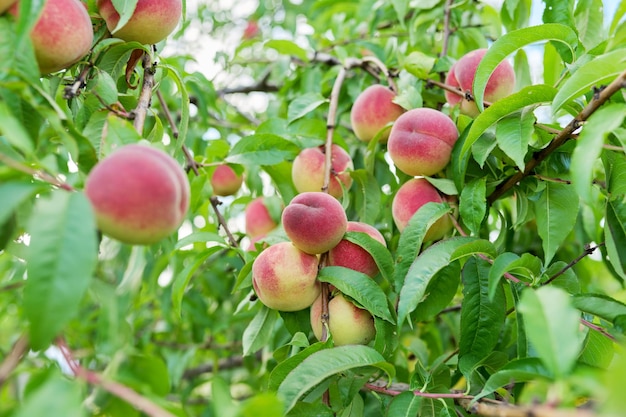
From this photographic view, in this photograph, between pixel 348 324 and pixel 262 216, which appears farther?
pixel 262 216

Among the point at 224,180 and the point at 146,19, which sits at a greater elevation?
the point at 146,19

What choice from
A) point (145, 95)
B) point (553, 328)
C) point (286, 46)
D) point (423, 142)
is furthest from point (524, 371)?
point (286, 46)

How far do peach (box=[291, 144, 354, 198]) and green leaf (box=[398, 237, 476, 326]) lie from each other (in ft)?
1.35

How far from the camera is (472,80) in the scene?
4.04ft

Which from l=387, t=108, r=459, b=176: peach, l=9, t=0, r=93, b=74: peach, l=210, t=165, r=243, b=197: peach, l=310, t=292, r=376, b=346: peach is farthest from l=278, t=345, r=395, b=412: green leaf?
l=210, t=165, r=243, b=197: peach

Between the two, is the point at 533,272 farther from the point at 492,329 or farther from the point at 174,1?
the point at 174,1

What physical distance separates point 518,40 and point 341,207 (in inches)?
17.3

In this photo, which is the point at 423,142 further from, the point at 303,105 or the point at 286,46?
the point at 286,46

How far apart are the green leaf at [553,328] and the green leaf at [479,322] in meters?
0.38

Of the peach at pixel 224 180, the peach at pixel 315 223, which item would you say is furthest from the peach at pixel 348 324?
the peach at pixel 224 180

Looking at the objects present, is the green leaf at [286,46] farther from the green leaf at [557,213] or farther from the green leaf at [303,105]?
the green leaf at [557,213]

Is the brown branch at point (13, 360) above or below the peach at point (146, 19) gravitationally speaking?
below

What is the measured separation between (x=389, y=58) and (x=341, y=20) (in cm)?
71

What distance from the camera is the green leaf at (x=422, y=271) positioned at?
87 centimetres
